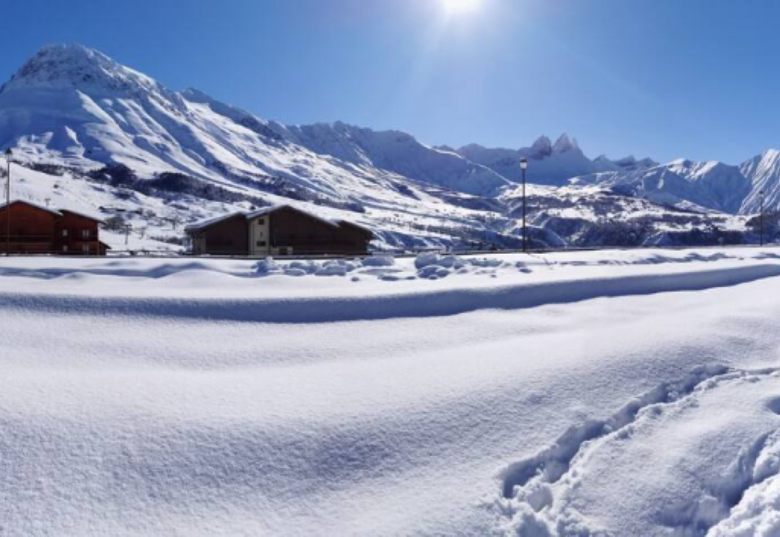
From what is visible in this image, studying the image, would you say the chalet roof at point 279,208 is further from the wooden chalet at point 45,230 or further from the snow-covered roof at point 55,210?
the snow-covered roof at point 55,210

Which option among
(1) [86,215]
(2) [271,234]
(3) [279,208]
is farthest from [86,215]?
(3) [279,208]

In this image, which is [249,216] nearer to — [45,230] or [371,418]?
[45,230]

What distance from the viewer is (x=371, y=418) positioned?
4953 millimetres

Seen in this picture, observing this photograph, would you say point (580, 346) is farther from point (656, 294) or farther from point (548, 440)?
point (656, 294)

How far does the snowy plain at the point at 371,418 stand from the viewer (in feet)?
12.9

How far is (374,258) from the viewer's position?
14945 millimetres

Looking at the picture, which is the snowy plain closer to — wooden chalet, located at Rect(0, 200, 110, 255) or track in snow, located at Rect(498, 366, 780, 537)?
track in snow, located at Rect(498, 366, 780, 537)

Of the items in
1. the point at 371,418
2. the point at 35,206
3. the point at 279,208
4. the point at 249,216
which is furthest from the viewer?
the point at 279,208

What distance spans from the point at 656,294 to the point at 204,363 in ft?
33.1

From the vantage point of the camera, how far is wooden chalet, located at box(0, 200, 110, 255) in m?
41.0

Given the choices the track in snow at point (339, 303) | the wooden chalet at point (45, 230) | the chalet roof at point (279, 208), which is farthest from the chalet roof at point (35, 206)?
the track in snow at point (339, 303)

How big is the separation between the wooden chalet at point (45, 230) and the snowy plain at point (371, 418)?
3603cm

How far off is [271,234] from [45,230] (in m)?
19.0

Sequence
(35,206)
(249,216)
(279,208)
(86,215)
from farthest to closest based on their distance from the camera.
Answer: (86,215)
(279,208)
(35,206)
(249,216)
